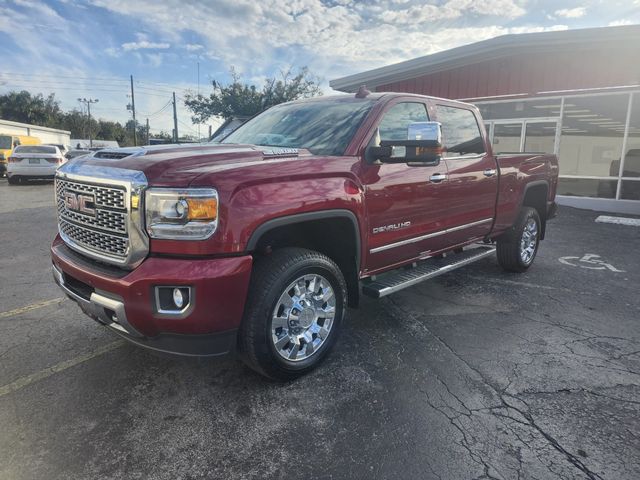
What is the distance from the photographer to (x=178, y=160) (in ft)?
8.70

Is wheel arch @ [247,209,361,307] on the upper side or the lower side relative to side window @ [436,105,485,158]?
lower

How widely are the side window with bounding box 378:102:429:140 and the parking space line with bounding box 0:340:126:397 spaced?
273 cm

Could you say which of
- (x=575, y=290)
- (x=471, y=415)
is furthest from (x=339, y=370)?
(x=575, y=290)

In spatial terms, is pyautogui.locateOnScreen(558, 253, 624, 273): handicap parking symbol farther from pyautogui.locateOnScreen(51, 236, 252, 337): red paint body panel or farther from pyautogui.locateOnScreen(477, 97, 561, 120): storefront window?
pyautogui.locateOnScreen(477, 97, 561, 120): storefront window

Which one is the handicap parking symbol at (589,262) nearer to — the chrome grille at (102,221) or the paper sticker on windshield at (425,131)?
the paper sticker on windshield at (425,131)

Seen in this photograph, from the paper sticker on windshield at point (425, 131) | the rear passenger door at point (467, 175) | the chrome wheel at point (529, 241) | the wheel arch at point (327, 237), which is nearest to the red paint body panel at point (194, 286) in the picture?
the wheel arch at point (327, 237)

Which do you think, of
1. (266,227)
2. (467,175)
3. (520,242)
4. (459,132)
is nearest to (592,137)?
(520,242)

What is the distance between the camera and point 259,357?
2.72 m

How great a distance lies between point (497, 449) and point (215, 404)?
1648mm

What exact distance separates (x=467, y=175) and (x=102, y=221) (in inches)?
129

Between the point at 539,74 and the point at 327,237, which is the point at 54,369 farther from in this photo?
the point at 539,74

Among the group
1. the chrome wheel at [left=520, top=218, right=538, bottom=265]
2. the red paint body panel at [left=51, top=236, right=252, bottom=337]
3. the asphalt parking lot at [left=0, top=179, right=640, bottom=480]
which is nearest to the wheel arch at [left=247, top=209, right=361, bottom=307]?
the red paint body panel at [left=51, top=236, right=252, bottom=337]

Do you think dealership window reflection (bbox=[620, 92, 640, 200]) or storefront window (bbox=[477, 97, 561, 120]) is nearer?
dealership window reflection (bbox=[620, 92, 640, 200])

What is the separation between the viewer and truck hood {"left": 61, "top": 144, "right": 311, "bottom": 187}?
8.12 feet
